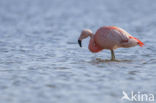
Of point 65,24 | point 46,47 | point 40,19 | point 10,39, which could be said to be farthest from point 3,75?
point 40,19

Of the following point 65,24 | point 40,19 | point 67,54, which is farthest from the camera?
point 40,19

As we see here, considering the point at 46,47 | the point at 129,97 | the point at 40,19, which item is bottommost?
the point at 129,97

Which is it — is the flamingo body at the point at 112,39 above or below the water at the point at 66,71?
above

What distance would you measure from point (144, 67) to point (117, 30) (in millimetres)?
1295

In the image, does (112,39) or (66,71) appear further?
(112,39)

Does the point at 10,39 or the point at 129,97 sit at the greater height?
the point at 10,39

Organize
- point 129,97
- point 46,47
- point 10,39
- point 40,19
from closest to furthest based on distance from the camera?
point 129,97 → point 46,47 → point 10,39 → point 40,19

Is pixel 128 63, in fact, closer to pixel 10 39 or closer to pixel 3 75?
pixel 3 75

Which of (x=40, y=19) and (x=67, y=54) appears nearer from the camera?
(x=67, y=54)

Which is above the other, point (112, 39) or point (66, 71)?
point (112, 39)

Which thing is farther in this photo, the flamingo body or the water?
the flamingo body

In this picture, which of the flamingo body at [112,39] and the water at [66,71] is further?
the flamingo body at [112,39]

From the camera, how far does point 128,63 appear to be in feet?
29.6

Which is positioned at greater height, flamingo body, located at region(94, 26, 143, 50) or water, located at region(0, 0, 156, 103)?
flamingo body, located at region(94, 26, 143, 50)
